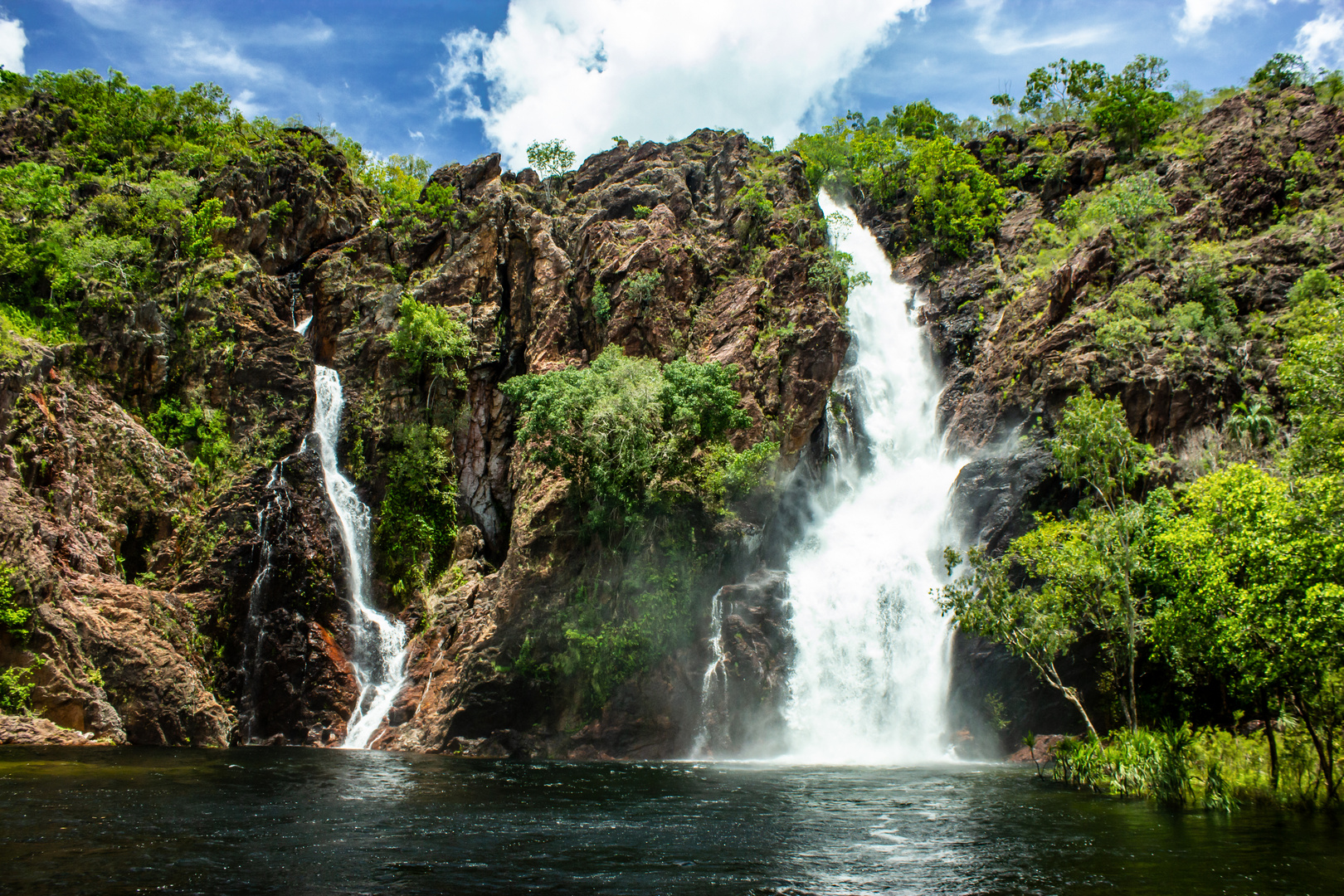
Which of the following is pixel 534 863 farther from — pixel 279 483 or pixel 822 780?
pixel 279 483

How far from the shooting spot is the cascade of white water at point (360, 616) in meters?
31.6

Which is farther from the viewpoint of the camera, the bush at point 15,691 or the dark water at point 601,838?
the bush at point 15,691

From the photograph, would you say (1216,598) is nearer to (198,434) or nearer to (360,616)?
(360,616)

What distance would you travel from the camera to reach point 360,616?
1334 inches

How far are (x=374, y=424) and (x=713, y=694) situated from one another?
22896mm

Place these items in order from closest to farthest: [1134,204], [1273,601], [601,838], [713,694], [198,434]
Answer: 1. [601,838]
2. [1273,601]
3. [713,694]
4. [198,434]
5. [1134,204]

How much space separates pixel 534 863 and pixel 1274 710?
2047cm

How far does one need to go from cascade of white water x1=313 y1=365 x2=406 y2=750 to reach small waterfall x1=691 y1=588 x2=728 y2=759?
13508 mm

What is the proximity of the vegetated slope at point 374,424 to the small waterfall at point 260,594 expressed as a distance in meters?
0.12

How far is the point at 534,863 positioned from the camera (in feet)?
35.4

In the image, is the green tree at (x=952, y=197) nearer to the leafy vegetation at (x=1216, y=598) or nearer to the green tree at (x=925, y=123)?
the green tree at (x=925, y=123)

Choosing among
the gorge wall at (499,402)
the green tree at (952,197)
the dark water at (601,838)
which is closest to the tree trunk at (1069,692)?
the dark water at (601,838)

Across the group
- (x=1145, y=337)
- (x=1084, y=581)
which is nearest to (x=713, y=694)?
(x=1084, y=581)

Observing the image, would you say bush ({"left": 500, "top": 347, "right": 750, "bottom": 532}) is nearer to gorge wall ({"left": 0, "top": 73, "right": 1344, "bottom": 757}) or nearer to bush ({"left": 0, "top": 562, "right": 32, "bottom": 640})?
gorge wall ({"left": 0, "top": 73, "right": 1344, "bottom": 757})
